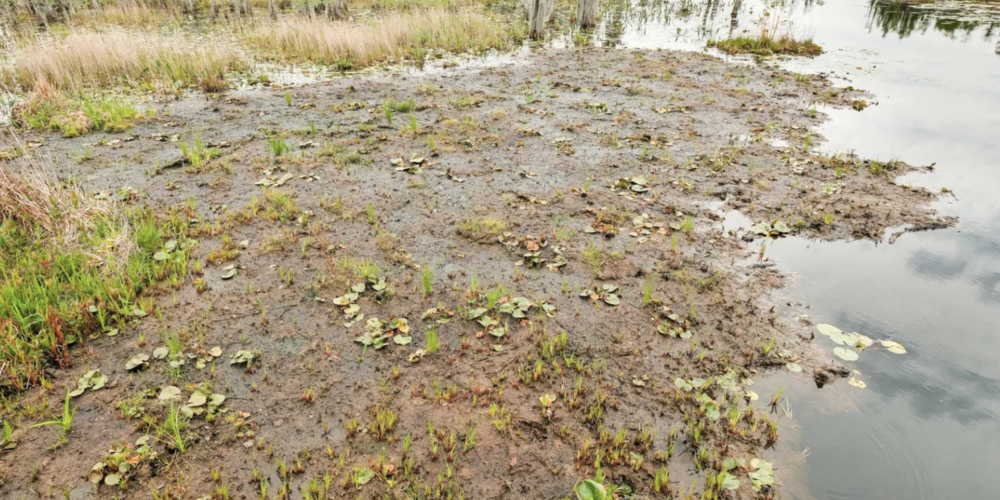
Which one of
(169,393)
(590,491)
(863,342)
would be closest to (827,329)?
(863,342)

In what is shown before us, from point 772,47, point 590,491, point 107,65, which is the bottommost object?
point 590,491

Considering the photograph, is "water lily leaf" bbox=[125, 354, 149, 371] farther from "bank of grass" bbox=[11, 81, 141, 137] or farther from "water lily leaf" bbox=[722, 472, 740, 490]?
"bank of grass" bbox=[11, 81, 141, 137]

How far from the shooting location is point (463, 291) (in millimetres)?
5109

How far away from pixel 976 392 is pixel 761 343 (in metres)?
1.69

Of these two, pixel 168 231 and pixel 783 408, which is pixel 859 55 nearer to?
pixel 783 408

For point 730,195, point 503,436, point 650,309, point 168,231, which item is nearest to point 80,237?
point 168,231

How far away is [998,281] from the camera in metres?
5.56

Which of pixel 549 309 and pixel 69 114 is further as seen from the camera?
pixel 69 114

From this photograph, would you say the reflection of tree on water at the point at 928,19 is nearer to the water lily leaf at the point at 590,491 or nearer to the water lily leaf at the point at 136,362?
the water lily leaf at the point at 590,491

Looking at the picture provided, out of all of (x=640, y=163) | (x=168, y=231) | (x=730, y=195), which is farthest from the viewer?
(x=640, y=163)

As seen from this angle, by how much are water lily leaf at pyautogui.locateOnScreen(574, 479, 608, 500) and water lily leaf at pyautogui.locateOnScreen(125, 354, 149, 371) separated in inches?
142

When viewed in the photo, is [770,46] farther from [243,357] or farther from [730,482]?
[243,357]

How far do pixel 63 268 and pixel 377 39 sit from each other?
12.2 m

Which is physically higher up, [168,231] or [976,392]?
[168,231]
